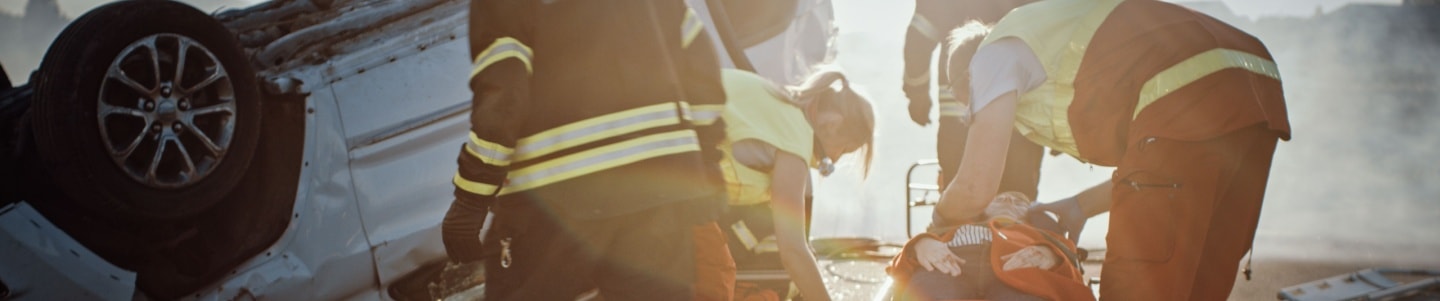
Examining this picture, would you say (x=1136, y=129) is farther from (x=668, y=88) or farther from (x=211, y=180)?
(x=211, y=180)

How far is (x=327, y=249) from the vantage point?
2.71m

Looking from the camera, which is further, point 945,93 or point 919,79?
point 919,79

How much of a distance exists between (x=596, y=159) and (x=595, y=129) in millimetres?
53

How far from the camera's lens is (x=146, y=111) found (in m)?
2.28

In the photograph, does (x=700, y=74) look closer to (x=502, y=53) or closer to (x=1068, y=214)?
(x=502, y=53)

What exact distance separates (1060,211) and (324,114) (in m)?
1.95

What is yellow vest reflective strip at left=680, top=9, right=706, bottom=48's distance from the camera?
1.83 meters

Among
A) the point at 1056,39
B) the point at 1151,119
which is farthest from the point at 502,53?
the point at 1151,119

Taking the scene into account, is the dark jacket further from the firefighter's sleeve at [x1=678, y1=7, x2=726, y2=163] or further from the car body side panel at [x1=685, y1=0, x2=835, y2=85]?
the car body side panel at [x1=685, y1=0, x2=835, y2=85]

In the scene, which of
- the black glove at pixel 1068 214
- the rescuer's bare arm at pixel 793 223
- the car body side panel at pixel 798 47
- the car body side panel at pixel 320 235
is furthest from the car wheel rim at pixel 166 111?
the black glove at pixel 1068 214

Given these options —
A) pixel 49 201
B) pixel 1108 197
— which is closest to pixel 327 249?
pixel 49 201

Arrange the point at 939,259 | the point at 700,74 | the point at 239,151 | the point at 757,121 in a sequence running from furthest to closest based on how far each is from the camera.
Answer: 1. the point at 239,151
2. the point at 757,121
3. the point at 939,259
4. the point at 700,74

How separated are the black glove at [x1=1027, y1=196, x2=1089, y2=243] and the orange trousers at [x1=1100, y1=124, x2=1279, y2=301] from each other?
0.30 metres

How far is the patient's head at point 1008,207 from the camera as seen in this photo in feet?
7.05
